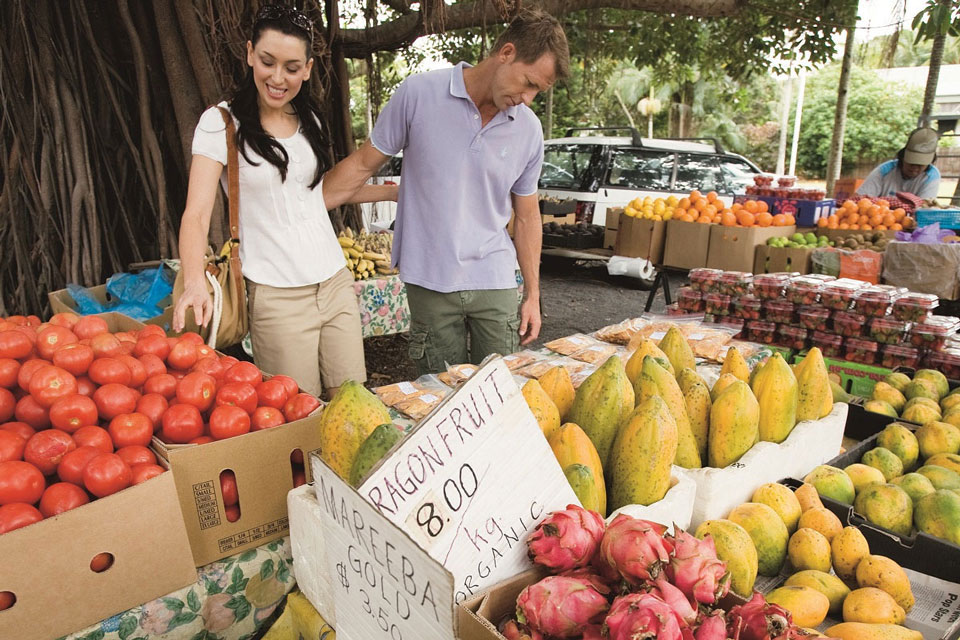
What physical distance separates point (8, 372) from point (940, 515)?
93.4 inches

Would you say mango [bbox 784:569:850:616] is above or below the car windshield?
below

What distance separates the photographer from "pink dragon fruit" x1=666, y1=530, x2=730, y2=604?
2.81ft

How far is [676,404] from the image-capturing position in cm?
146

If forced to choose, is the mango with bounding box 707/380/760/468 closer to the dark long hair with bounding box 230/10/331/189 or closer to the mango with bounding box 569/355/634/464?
the mango with bounding box 569/355/634/464

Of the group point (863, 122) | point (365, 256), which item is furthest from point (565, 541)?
point (863, 122)

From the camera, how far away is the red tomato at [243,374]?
1641 mm

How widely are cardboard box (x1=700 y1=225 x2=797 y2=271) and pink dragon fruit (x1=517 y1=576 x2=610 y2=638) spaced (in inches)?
183

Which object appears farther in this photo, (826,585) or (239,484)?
(239,484)

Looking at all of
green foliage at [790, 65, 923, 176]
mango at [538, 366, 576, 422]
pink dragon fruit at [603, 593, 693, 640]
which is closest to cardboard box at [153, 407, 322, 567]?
mango at [538, 366, 576, 422]

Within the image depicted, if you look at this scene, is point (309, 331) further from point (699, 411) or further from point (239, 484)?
point (699, 411)

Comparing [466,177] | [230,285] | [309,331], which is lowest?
[309,331]

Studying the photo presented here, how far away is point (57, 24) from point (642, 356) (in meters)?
4.63

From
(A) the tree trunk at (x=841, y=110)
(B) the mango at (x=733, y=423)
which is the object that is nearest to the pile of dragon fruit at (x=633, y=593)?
(B) the mango at (x=733, y=423)

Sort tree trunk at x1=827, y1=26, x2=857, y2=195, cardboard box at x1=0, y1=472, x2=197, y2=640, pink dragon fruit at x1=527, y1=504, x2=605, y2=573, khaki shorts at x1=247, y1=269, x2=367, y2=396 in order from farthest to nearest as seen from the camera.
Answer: tree trunk at x1=827, y1=26, x2=857, y2=195 < khaki shorts at x1=247, y1=269, x2=367, y2=396 < cardboard box at x1=0, y1=472, x2=197, y2=640 < pink dragon fruit at x1=527, y1=504, x2=605, y2=573
